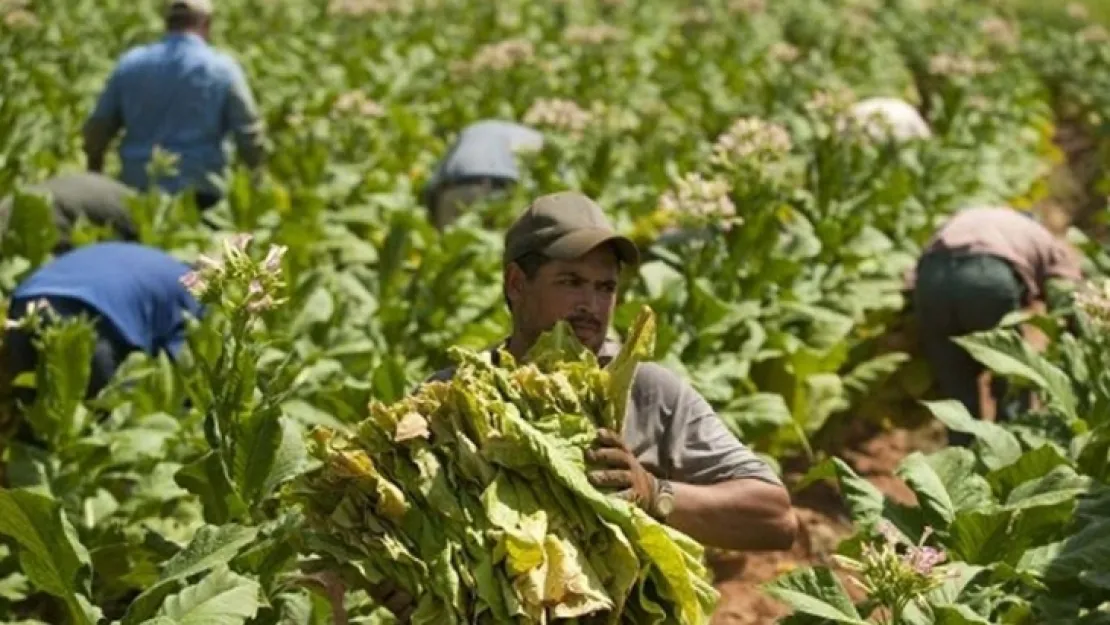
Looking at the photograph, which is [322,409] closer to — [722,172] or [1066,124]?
[722,172]

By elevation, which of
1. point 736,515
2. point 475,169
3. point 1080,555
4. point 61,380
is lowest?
point 475,169

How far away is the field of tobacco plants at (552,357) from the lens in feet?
10.2

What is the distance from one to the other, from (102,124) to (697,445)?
5.42m

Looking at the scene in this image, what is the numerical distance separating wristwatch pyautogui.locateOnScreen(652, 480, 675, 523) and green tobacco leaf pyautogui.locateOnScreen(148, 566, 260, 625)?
0.85 m

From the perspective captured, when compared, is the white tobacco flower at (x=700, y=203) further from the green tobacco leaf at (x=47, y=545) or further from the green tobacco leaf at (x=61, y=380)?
the green tobacco leaf at (x=47, y=545)

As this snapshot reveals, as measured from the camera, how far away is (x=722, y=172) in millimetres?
6734

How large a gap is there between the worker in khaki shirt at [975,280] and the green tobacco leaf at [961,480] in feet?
7.47

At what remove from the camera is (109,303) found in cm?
558

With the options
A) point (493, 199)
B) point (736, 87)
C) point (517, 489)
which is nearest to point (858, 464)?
point (493, 199)

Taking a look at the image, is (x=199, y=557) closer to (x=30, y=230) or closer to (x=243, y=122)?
(x=30, y=230)

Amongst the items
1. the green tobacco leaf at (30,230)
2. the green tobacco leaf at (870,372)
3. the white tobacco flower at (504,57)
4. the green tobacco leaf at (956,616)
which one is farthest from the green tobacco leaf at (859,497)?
the white tobacco flower at (504,57)

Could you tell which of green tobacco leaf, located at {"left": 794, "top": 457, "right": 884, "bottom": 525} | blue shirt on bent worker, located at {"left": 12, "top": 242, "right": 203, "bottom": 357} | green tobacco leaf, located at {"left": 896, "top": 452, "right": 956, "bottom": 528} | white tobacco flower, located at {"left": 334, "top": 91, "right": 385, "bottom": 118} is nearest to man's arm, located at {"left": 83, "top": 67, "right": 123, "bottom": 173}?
white tobacco flower, located at {"left": 334, "top": 91, "right": 385, "bottom": 118}

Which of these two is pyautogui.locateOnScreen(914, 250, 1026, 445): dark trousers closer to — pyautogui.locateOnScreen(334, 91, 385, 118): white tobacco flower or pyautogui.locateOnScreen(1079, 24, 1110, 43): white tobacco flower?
pyautogui.locateOnScreen(334, 91, 385, 118): white tobacco flower

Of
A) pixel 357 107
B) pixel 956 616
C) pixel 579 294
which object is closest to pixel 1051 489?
pixel 956 616
